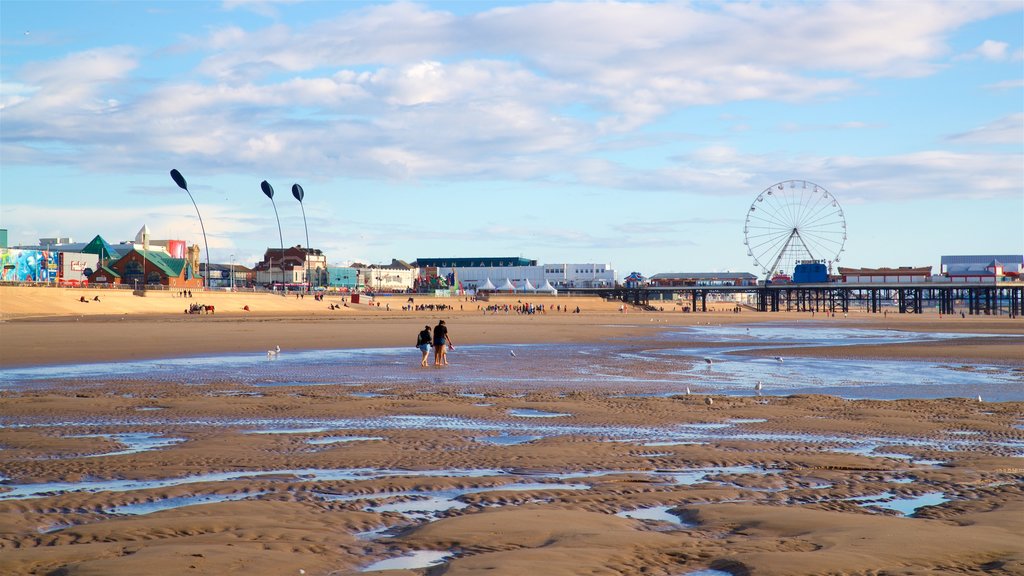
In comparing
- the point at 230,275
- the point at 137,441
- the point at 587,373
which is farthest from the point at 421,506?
the point at 230,275

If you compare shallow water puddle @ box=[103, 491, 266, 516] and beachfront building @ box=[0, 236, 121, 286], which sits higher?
beachfront building @ box=[0, 236, 121, 286]

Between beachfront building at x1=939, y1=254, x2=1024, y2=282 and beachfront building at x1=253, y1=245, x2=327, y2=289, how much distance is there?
328 feet

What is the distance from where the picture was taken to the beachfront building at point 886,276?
436 feet

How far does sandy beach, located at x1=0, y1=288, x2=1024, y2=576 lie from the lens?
6.65 metres

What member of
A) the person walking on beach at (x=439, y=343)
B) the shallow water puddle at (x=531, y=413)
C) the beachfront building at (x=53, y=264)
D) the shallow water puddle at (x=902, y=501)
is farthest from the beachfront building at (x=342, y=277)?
the shallow water puddle at (x=902, y=501)

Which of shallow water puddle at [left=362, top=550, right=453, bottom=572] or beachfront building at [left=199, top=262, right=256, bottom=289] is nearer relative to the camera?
shallow water puddle at [left=362, top=550, right=453, bottom=572]

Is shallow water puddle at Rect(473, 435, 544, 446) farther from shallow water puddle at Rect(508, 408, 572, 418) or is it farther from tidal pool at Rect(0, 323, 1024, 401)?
tidal pool at Rect(0, 323, 1024, 401)

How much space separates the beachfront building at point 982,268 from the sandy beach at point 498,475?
415 feet

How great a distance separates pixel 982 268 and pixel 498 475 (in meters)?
150

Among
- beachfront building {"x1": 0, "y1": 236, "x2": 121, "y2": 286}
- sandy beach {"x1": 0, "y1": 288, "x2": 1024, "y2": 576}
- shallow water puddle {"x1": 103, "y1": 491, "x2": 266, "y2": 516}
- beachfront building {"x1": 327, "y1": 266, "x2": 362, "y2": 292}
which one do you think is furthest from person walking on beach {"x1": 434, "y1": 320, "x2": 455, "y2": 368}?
beachfront building {"x1": 327, "y1": 266, "x2": 362, "y2": 292}

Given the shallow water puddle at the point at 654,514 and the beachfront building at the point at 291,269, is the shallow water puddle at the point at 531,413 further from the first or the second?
the beachfront building at the point at 291,269

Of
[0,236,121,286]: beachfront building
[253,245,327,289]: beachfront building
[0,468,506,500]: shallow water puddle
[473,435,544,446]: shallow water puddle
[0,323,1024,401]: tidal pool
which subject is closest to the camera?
[0,468,506,500]: shallow water puddle

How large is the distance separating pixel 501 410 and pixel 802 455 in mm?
5579

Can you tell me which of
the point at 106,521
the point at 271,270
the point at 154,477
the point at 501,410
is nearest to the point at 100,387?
the point at 501,410
